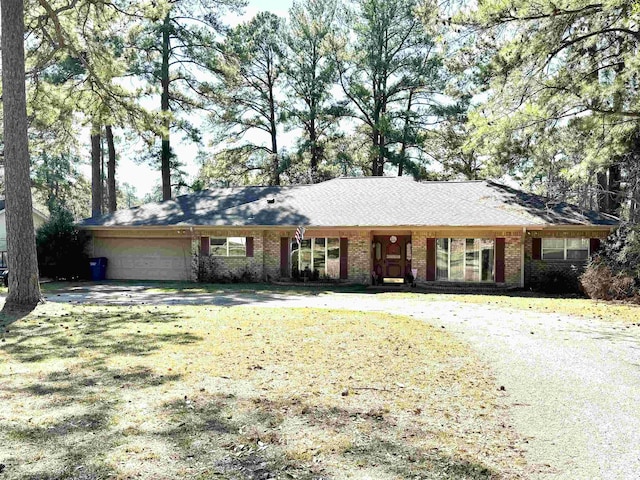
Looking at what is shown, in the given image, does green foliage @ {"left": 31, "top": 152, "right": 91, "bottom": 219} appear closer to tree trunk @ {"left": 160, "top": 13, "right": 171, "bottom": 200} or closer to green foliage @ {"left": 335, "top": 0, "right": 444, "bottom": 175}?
tree trunk @ {"left": 160, "top": 13, "right": 171, "bottom": 200}

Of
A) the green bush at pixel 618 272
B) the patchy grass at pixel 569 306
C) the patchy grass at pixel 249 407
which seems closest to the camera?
the patchy grass at pixel 249 407

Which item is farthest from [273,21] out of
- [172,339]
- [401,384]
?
[401,384]

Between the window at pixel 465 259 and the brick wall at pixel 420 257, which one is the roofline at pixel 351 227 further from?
the window at pixel 465 259

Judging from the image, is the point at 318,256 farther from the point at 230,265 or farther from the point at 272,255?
the point at 230,265

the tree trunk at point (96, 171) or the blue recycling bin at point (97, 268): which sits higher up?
the tree trunk at point (96, 171)

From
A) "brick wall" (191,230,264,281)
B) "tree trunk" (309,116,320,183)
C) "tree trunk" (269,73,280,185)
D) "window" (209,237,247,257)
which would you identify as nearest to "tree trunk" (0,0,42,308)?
"brick wall" (191,230,264,281)

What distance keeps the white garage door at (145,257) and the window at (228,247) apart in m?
1.41

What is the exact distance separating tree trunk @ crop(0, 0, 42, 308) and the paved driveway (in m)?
5.66

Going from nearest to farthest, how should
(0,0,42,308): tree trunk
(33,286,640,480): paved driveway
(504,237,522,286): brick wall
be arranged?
(33,286,640,480): paved driveway, (0,0,42,308): tree trunk, (504,237,522,286): brick wall

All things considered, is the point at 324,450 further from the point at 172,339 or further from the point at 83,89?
the point at 83,89

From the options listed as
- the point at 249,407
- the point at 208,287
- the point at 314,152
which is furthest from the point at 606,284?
the point at 314,152

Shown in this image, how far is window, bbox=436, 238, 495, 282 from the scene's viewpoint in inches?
782

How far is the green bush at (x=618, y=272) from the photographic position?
15219mm

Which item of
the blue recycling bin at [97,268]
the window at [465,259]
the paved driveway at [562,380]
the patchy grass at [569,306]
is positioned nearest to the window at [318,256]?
the window at [465,259]
